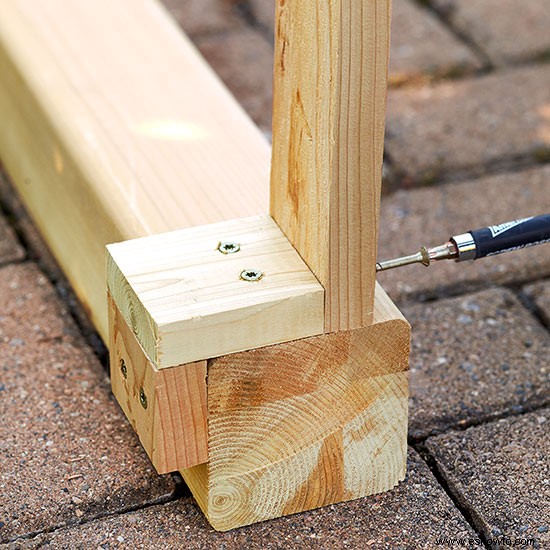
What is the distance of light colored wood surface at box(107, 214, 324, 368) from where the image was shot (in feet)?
4.08

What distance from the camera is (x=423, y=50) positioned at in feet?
8.75

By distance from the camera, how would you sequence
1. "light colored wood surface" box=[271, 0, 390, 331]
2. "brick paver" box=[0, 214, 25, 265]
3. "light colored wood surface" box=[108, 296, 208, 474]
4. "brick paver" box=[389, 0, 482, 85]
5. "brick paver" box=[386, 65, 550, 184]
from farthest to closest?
"brick paver" box=[389, 0, 482, 85] < "brick paver" box=[386, 65, 550, 184] < "brick paver" box=[0, 214, 25, 265] < "light colored wood surface" box=[108, 296, 208, 474] < "light colored wood surface" box=[271, 0, 390, 331]

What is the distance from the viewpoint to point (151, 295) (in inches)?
50.1

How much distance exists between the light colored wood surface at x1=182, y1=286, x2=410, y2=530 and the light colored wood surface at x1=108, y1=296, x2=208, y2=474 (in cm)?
2

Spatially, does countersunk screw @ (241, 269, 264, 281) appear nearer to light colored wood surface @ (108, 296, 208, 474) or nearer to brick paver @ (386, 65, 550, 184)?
light colored wood surface @ (108, 296, 208, 474)

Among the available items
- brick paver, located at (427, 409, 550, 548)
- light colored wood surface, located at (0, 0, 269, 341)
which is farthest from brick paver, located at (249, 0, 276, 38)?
brick paver, located at (427, 409, 550, 548)

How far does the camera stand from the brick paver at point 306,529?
4.64 feet

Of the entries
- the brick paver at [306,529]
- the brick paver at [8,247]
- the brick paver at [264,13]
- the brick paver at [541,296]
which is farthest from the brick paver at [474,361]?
the brick paver at [264,13]

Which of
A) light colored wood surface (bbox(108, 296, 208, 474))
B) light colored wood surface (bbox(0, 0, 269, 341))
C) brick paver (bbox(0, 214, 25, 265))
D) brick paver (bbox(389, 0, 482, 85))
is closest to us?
light colored wood surface (bbox(108, 296, 208, 474))

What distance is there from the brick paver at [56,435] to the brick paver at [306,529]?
4cm

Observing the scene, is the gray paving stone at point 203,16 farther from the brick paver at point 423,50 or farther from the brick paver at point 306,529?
the brick paver at point 306,529

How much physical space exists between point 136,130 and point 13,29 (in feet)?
1.40

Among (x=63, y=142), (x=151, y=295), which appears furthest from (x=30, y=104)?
(x=151, y=295)

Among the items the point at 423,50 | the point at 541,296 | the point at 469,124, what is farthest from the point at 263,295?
the point at 423,50
